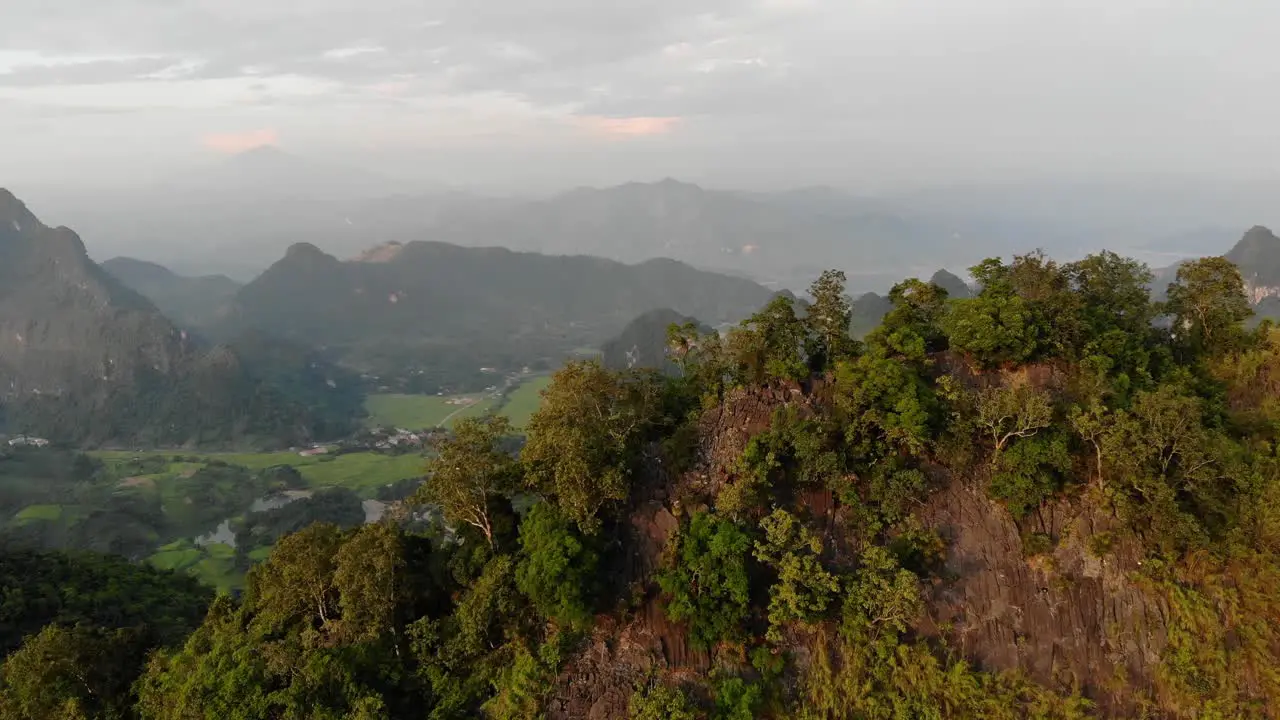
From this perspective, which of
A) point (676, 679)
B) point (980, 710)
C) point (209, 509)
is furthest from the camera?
point (209, 509)

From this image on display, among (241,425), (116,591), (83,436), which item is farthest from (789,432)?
(83,436)

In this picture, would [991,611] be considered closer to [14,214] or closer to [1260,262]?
[1260,262]

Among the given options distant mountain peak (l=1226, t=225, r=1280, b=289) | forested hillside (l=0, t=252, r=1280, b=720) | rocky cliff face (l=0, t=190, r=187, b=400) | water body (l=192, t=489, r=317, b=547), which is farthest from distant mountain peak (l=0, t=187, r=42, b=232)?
distant mountain peak (l=1226, t=225, r=1280, b=289)

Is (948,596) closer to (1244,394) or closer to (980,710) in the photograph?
(980,710)

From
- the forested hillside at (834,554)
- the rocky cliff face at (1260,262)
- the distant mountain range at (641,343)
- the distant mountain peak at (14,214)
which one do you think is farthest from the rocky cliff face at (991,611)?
the distant mountain peak at (14,214)

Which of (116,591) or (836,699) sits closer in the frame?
(836,699)

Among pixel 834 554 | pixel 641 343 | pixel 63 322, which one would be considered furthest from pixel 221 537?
pixel 63 322

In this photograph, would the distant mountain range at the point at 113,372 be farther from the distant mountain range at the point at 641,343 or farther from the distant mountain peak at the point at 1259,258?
the distant mountain peak at the point at 1259,258
